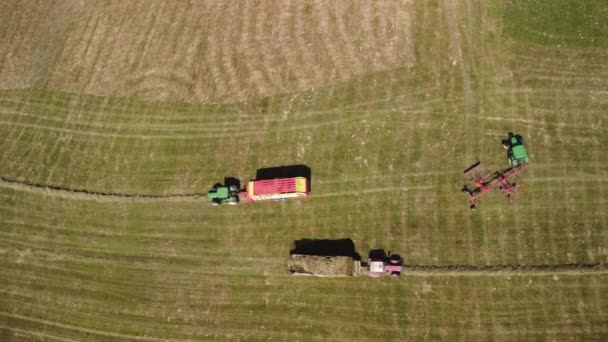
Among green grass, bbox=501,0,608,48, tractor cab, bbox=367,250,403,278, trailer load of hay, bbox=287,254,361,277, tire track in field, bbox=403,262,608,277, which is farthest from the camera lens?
green grass, bbox=501,0,608,48

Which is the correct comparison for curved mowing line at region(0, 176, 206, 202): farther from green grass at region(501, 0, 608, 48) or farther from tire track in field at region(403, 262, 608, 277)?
green grass at region(501, 0, 608, 48)

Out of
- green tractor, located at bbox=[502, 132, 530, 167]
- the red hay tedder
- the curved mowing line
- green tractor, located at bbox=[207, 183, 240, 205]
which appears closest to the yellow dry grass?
green tractor, located at bbox=[207, 183, 240, 205]

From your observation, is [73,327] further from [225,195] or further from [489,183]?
[489,183]

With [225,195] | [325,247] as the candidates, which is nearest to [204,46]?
[225,195]

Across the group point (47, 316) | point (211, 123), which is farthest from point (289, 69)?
point (47, 316)

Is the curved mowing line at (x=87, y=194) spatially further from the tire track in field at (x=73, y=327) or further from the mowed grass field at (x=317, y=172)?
the tire track in field at (x=73, y=327)
